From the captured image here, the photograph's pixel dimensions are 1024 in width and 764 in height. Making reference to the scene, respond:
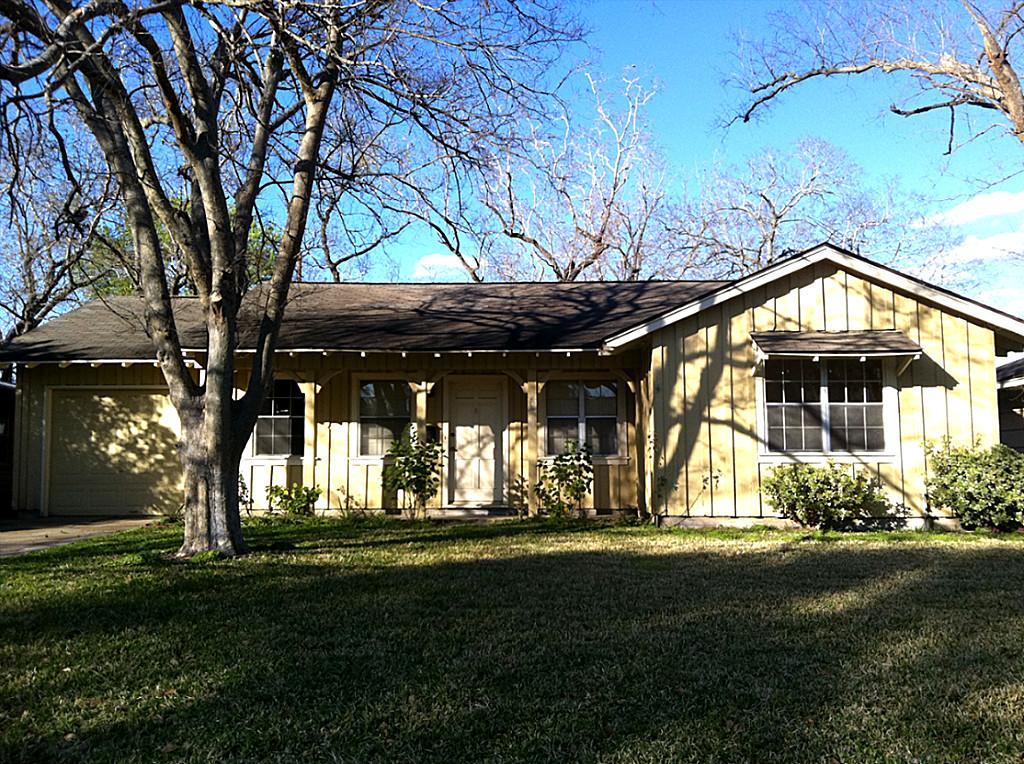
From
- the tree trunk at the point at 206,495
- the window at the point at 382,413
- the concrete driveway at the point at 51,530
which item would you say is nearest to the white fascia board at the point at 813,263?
the window at the point at 382,413

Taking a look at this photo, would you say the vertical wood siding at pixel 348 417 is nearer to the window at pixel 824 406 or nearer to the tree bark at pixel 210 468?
the window at pixel 824 406

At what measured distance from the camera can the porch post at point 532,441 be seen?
44.1 feet

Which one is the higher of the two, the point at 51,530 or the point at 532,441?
the point at 532,441

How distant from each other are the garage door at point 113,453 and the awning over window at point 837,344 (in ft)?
31.7

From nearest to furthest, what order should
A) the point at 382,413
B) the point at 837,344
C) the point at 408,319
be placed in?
the point at 837,344 → the point at 382,413 → the point at 408,319

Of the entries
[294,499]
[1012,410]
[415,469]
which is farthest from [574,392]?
[1012,410]

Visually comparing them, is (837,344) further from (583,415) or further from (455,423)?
(455,423)

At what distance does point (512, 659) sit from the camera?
4.91m

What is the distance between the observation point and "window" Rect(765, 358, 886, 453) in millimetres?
12273

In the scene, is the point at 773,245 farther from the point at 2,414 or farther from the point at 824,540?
the point at 2,414

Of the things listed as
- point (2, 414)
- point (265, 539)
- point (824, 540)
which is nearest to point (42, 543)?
point (265, 539)

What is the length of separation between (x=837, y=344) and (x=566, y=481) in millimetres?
4406

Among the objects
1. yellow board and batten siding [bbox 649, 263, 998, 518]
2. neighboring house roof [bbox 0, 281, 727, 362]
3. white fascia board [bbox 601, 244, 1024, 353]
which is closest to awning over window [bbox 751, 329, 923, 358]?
yellow board and batten siding [bbox 649, 263, 998, 518]

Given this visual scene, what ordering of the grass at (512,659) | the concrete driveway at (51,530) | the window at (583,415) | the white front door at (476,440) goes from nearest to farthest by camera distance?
the grass at (512,659) < the concrete driveway at (51,530) < the window at (583,415) < the white front door at (476,440)
